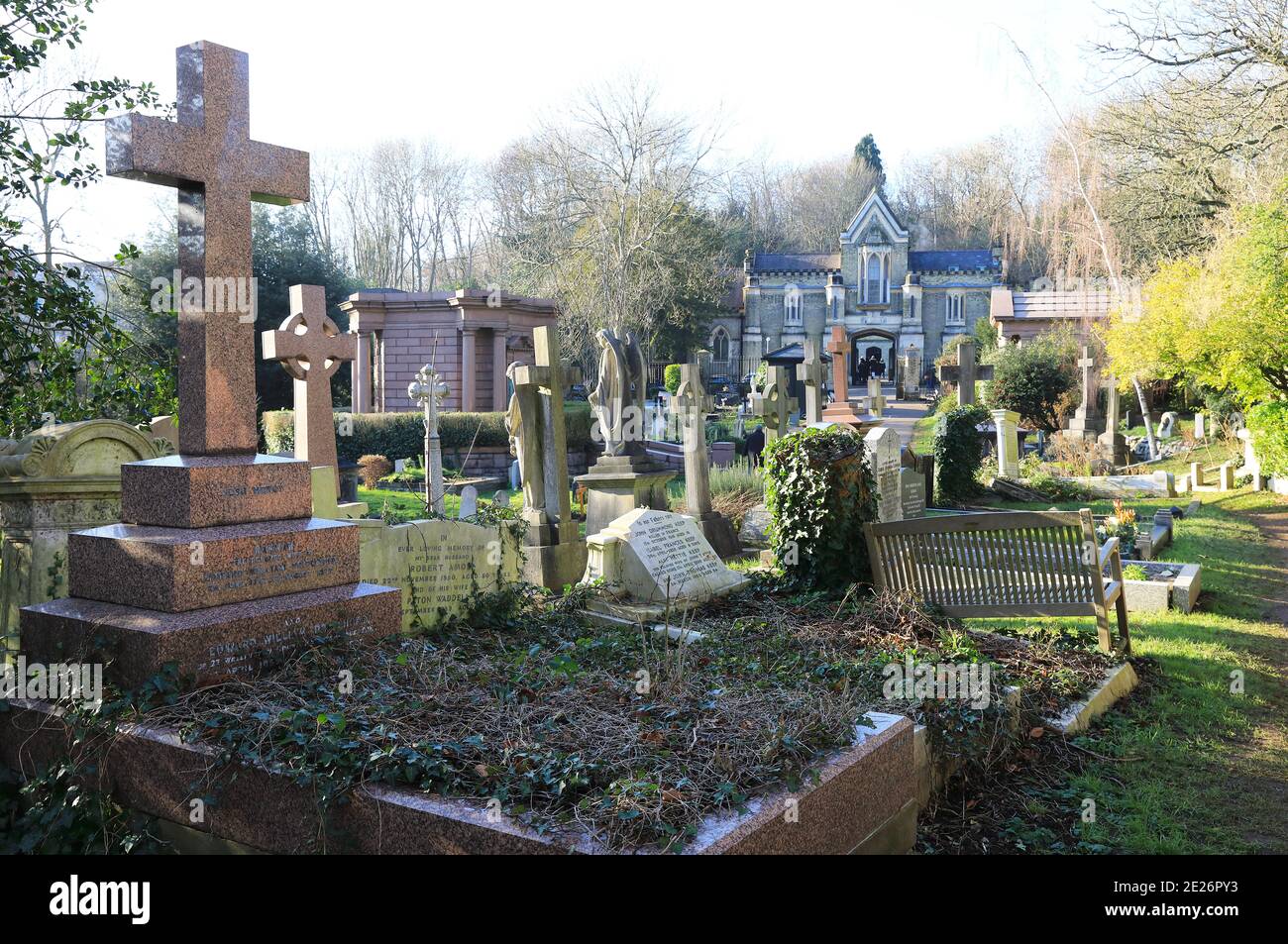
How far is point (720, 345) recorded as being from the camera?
55.6m

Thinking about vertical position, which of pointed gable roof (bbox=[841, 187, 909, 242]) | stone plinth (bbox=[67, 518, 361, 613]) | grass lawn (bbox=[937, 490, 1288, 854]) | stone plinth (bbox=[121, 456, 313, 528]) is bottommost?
grass lawn (bbox=[937, 490, 1288, 854])

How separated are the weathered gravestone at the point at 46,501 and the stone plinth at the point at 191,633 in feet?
5.79

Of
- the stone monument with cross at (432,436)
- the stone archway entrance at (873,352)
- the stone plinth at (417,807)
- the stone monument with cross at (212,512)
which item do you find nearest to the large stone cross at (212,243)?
the stone monument with cross at (212,512)

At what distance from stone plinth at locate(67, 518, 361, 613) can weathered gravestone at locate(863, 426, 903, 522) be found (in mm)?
6881

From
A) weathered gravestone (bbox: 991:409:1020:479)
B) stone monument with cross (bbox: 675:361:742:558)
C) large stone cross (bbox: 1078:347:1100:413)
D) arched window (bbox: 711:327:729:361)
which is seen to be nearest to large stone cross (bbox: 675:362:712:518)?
stone monument with cross (bbox: 675:361:742:558)

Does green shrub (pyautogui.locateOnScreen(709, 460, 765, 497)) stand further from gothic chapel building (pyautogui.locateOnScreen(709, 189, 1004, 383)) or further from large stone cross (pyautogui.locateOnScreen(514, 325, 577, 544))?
gothic chapel building (pyautogui.locateOnScreen(709, 189, 1004, 383))

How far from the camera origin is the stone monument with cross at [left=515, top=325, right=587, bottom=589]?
10312mm

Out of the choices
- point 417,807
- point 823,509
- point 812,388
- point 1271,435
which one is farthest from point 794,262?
point 417,807

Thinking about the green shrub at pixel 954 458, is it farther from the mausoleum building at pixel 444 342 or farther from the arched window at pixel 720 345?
the arched window at pixel 720 345

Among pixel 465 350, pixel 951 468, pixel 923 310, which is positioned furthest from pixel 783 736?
pixel 923 310

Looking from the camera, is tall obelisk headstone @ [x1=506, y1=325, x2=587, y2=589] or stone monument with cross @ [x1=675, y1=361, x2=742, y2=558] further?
stone monument with cross @ [x1=675, y1=361, x2=742, y2=558]

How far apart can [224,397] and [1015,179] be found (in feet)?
134
